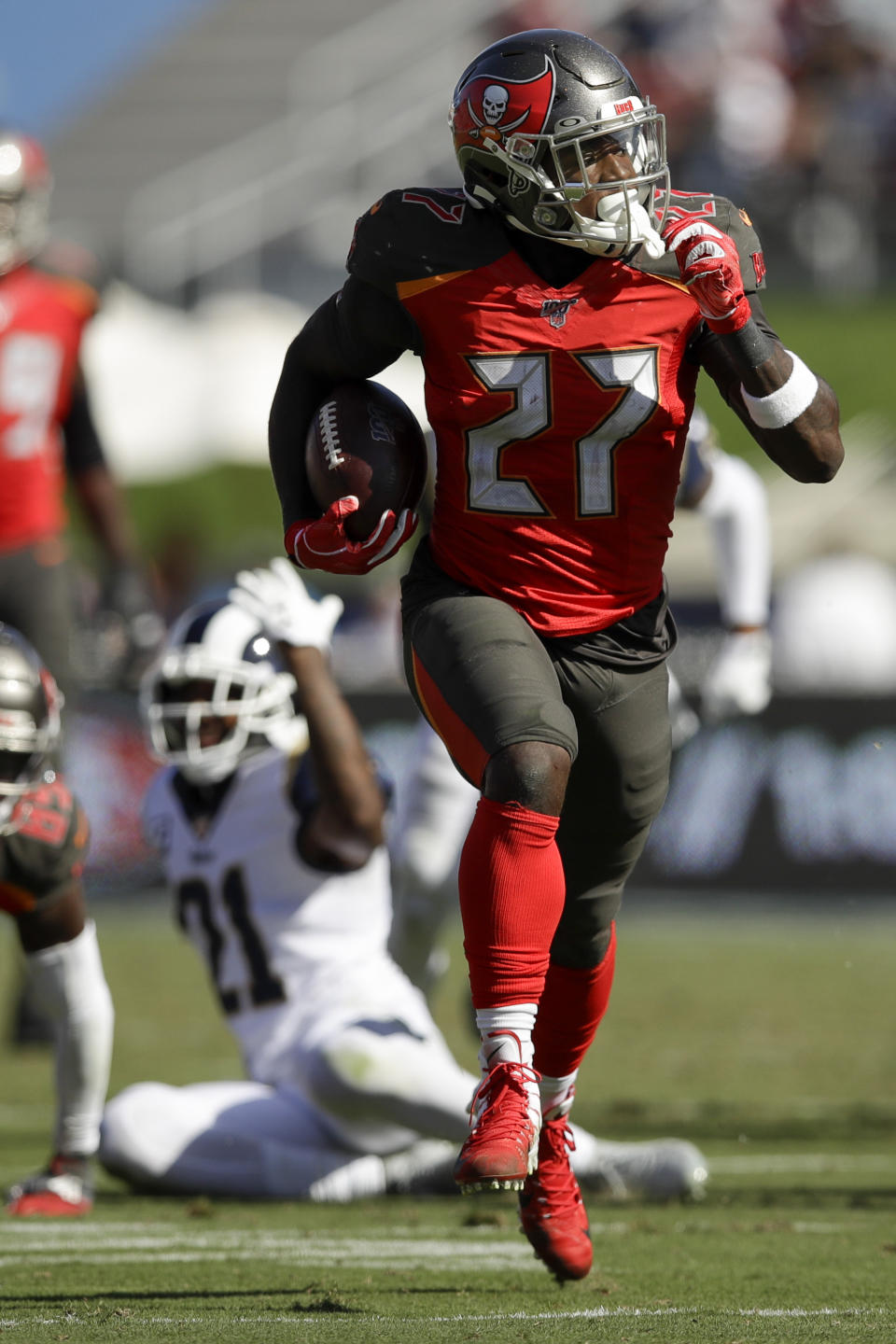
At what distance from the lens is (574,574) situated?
343 cm

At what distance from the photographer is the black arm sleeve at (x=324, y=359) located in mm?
3418

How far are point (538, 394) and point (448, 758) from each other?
7.86 feet

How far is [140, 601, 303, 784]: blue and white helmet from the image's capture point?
499 centimetres

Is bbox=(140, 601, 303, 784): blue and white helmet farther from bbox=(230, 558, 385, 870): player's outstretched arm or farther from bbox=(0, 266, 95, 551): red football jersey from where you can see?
bbox=(0, 266, 95, 551): red football jersey

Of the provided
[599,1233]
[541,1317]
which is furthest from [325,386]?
[599,1233]

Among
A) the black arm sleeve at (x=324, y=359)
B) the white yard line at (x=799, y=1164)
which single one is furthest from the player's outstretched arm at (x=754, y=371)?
the white yard line at (x=799, y=1164)

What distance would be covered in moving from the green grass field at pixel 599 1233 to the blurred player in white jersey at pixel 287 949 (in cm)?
12

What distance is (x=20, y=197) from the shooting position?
5.98 m

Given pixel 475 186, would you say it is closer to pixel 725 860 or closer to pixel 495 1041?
pixel 495 1041

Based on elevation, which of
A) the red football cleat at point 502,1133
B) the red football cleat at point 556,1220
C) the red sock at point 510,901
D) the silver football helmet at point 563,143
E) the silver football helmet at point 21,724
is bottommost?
the red football cleat at point 556,1220

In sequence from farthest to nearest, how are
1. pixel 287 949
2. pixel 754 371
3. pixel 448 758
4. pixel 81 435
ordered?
1. pixel 81 435
2. pixel 448 758
3. pixel 287 949
4. pixel 754 371

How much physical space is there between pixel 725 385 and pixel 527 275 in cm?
38

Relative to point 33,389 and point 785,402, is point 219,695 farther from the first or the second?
point 785,402

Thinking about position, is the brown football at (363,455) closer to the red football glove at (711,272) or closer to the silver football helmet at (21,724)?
the red football glove at (711,272)
